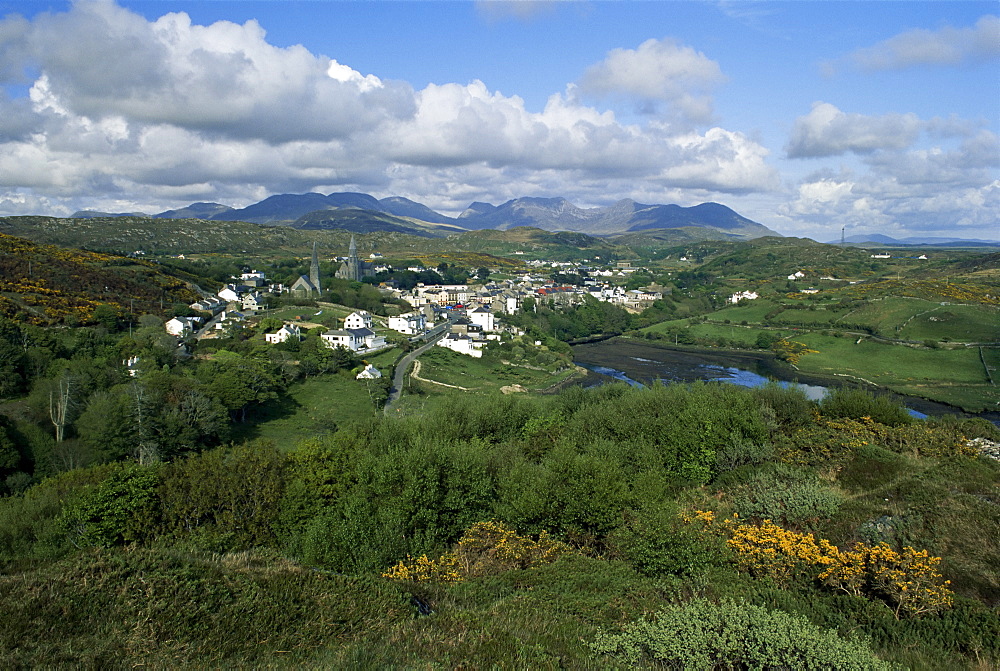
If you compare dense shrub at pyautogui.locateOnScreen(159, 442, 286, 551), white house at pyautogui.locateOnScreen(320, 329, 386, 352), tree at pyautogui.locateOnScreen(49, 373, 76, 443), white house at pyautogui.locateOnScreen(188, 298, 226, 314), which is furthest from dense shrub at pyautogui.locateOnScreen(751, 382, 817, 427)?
white house at pyautogui.locateOnScreen(188, 298, 226, 314)

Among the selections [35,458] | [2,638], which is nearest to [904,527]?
[2,638]

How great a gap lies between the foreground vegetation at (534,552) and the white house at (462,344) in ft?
113

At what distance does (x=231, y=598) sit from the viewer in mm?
6762

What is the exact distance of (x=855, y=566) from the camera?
25.2 feet

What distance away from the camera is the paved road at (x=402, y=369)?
3722cm

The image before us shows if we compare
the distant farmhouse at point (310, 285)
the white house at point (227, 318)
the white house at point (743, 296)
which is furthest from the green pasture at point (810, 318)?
the white house at point (227, 318)

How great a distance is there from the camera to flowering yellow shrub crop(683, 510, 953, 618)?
716 centimetres

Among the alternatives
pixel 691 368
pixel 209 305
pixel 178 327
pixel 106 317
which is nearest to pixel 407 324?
pixel 209 305

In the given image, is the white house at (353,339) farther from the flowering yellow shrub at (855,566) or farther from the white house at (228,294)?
the flowering yellow shrub at (855,566)

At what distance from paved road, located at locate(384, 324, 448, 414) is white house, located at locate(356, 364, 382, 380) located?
1.31 meters

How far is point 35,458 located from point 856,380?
55182mm

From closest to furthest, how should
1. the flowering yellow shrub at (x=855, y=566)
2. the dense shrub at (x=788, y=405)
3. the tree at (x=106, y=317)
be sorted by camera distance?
the flowering yellow shrub at (x=855, y=566) → the dense shrub at (x=788, y=405) → the tree at (x=106, y=317)

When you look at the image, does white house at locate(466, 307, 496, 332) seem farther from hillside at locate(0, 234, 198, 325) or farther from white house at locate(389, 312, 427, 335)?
hillside at locate(0, 234, 198, 325)

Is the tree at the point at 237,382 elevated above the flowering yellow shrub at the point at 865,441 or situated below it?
below
